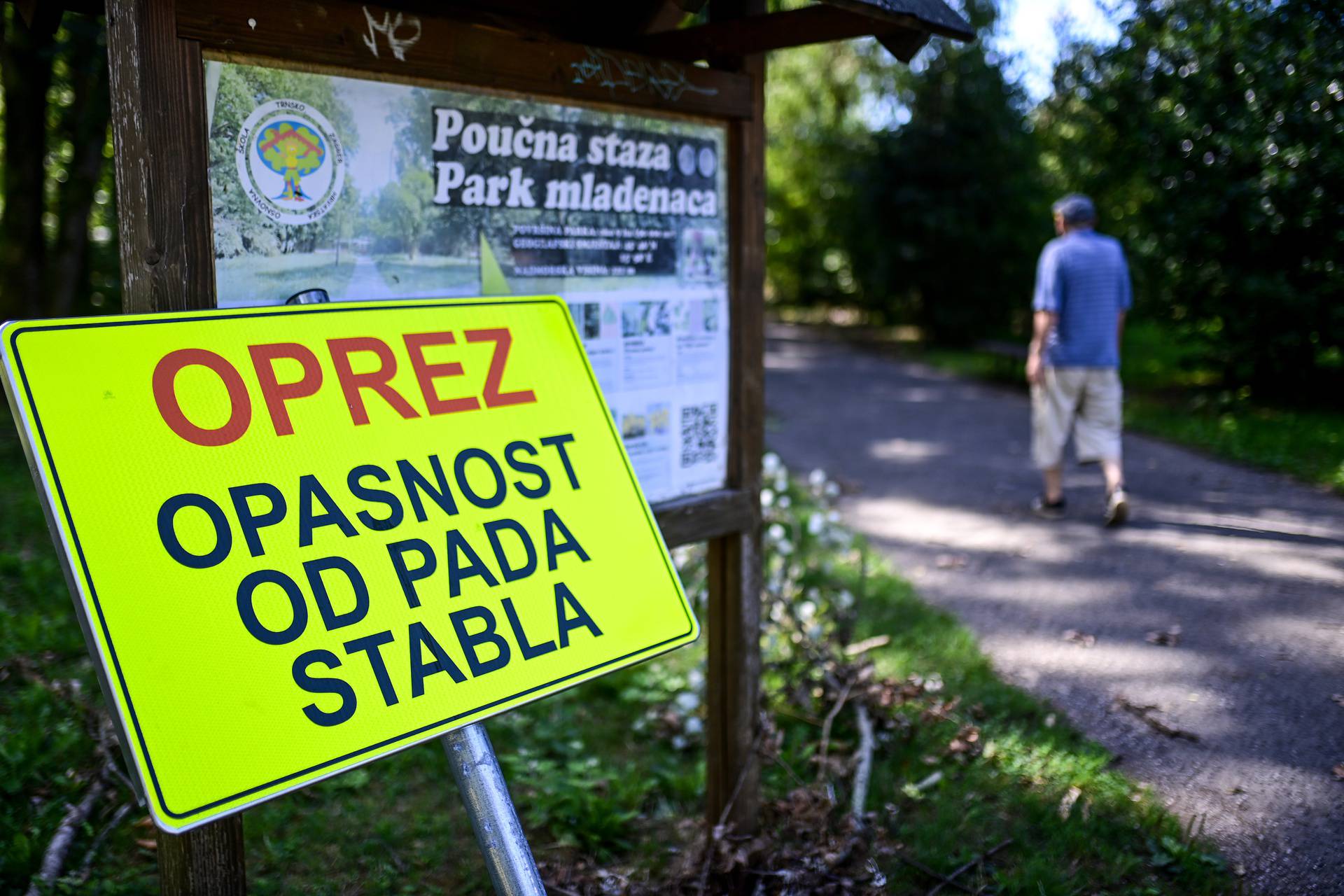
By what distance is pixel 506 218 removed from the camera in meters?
2.44

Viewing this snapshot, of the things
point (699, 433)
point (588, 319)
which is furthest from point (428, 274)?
point (699, 433)

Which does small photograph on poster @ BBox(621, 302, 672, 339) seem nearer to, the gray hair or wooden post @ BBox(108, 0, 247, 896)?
wooden post @ BBox(108, 0, 247, 896)

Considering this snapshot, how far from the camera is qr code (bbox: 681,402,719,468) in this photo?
113 inches

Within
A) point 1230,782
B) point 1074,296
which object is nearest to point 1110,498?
point 1074,296

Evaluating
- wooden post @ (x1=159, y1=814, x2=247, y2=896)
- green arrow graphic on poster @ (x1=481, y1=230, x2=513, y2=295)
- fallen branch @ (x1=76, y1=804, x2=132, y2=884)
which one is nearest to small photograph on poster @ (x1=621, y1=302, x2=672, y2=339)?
green arrow graphic on poster @ (x1=481, y1=230, x2=513, y2=295)

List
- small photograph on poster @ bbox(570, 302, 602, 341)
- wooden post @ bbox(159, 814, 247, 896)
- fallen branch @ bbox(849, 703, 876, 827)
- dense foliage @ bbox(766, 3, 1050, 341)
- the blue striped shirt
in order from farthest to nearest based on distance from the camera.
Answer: dense foliage @ bbox(766, 3, 1050, 341)
the blue striped shirt
fallen branch @ bbox(849, 703, 876, 827)
small photograph on poster @ bbox(570, 302, 602, 341)
wooden post @ bbox(159, 814, 247, 896)

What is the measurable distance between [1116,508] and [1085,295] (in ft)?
4.06

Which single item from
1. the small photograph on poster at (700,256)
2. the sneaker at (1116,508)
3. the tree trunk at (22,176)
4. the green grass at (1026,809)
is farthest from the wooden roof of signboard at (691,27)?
the tree trunk at (22,176)

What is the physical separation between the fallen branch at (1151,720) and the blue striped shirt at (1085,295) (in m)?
2.72

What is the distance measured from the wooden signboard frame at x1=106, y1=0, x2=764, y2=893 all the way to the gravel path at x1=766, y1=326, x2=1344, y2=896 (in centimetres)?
145

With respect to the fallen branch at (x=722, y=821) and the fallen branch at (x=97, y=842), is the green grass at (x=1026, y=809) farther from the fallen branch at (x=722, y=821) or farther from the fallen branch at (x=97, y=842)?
the fallen branch at (x=97, y=842)

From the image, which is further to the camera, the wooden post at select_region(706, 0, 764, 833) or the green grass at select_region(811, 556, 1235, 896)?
the wooden post at select_region(706, 0, 764, 833)

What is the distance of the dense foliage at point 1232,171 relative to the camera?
696cm

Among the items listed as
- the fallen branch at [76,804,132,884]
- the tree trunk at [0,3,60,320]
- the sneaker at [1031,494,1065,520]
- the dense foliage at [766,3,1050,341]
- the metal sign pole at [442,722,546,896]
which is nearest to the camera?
the metal sign pole at [442,722,546,896]
